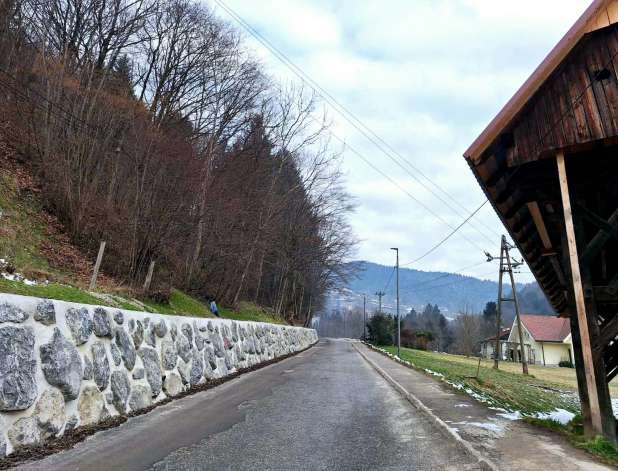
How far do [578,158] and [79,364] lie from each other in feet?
25.8

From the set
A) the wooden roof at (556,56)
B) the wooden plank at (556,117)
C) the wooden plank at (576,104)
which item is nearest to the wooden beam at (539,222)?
the wooden plank at (556,117)

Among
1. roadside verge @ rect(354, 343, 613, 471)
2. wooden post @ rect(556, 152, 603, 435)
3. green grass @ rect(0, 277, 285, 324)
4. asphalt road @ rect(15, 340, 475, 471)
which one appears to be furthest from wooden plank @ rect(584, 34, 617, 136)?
green grass @ rect(0, 277, 285, 324)

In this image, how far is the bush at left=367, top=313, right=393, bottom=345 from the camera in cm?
5944

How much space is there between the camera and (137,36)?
22.9 meters

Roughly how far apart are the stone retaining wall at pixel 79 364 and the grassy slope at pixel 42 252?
1.07 meters

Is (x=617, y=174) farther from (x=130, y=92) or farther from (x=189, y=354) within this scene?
(x=130, y=92)

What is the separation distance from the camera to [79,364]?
5.91m

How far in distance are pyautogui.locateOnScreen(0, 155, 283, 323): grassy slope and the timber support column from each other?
748 centimetres

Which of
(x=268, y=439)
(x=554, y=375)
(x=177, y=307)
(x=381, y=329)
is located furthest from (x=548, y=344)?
(x=268, y=439)

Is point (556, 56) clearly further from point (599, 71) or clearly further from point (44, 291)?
point (44, 291)

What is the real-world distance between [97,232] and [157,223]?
162cm

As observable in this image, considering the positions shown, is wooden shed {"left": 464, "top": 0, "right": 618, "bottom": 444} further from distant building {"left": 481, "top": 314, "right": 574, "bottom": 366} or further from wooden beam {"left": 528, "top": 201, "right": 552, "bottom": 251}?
distant building {"left": 481, "top": 314, "right": 574, "bottom": 366}

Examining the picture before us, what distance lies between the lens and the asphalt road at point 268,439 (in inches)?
203

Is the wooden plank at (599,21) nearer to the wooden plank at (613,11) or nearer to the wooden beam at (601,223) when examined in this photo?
the wooden plank at (613,11)
